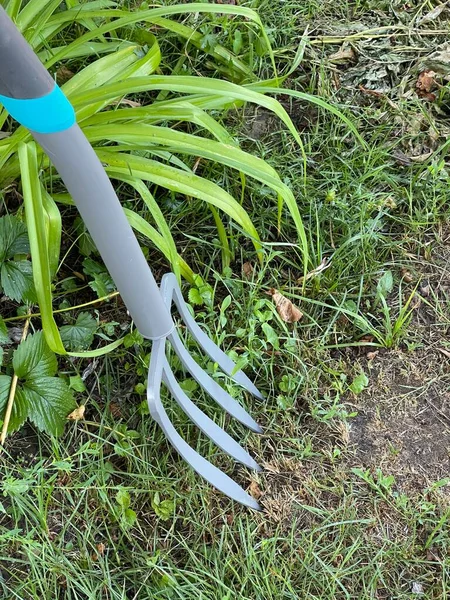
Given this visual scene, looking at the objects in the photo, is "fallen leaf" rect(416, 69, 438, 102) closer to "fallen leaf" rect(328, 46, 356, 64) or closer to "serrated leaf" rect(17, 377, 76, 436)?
"fallen leaf" rect(328, 46, 356, 64)

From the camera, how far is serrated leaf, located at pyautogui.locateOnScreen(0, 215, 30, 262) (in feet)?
5.23

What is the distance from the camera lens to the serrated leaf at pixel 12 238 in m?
1.59

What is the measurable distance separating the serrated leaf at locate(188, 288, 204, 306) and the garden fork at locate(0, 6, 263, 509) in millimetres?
142

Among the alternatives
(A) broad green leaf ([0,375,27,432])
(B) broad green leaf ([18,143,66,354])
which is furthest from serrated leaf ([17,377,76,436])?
(B) broad green leaf ([18,143,66,354])

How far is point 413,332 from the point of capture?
1.85 meters

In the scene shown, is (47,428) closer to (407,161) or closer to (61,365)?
(61,365)

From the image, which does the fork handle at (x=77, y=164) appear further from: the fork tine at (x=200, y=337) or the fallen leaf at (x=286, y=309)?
the fallen leaf at (x=286, y=309)

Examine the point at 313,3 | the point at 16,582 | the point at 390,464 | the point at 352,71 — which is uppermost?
the point at 313,3

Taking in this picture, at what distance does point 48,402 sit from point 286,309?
28.1 inches

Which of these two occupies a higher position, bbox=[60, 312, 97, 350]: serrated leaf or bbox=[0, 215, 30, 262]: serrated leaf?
bbox=[0, 215, 30, 262]: serrated leaf

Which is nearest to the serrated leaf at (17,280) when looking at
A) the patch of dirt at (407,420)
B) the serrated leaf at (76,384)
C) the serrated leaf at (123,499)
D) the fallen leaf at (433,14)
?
the serrated leaf at (76,384)

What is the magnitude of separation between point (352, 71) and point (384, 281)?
2.79ft

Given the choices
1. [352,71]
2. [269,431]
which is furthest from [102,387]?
[352,71]

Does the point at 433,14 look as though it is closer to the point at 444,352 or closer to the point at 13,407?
the point at 444,352
